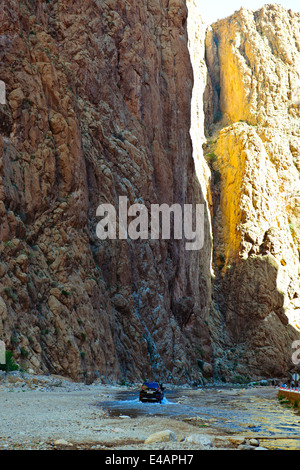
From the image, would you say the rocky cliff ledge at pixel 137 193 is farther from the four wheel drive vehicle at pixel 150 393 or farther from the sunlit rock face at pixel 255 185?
the four wheel drive vehicle at pixel 150 393

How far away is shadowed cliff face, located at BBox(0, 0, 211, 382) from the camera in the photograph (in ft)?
94.9

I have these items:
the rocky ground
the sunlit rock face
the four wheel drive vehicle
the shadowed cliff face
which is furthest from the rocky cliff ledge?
the rocky ground

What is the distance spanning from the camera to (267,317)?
65.9 m

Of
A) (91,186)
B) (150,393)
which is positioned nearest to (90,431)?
(150,393)

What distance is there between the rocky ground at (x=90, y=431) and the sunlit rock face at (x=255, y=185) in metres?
47.6

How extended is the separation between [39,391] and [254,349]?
48.0 meters

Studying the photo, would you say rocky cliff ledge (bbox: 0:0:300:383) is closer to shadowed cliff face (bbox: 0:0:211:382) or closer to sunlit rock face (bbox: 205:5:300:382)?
shadowed cliff face (bbox: 0:0:211:382)

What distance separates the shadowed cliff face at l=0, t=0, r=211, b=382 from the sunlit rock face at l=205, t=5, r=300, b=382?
10863 mm

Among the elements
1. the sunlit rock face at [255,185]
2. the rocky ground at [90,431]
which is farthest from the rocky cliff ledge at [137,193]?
the rocky ground at [90,431]

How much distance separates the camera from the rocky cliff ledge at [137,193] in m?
30.3

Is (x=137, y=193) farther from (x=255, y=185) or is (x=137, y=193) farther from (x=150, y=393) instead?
(x=255, y=185)

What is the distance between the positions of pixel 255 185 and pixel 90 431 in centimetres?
6778
